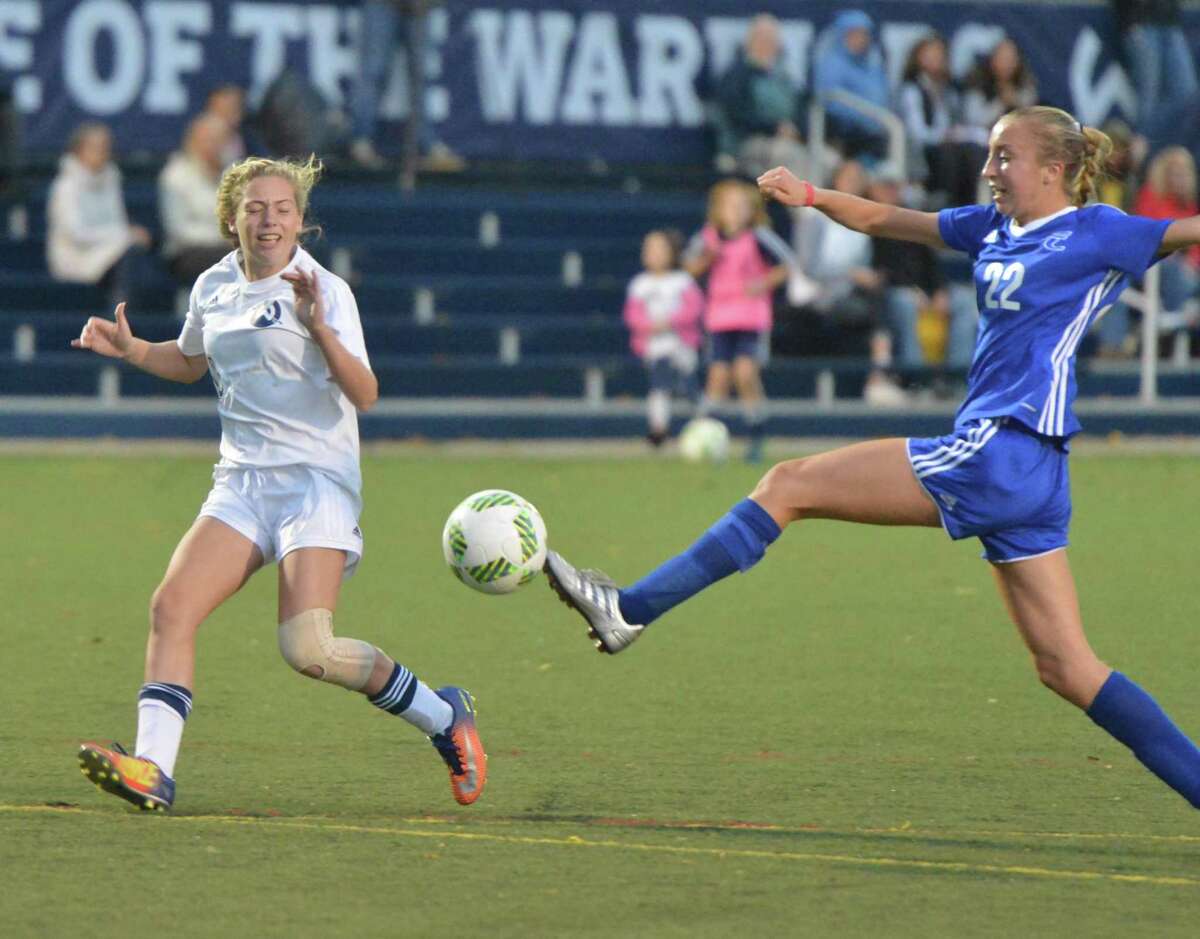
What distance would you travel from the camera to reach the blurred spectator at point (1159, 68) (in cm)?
2264

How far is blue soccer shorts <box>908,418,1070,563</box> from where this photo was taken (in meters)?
5.94

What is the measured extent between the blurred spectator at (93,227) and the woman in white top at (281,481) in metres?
12.8

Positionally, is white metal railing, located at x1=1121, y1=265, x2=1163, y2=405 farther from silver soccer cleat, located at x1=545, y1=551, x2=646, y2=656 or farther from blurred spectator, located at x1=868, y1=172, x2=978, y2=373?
silver soccer cleat, located at x1=545, y1=551, x2=646, y2=656

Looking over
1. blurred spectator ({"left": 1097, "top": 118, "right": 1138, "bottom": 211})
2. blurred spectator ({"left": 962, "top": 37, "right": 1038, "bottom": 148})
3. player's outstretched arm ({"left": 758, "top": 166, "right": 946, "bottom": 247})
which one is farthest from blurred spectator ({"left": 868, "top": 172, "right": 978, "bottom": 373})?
player's outstretched arm ({"left": 758, "top": 166, "right": 946, "bottom": 247})

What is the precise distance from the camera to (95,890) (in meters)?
5.33

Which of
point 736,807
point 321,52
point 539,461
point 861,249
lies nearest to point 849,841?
point 736,807

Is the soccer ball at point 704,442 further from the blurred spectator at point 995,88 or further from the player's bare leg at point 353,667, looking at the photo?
the player's bare leg at point 353,667

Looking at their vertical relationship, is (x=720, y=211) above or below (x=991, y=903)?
above

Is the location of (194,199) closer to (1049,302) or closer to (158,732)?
(158,732)

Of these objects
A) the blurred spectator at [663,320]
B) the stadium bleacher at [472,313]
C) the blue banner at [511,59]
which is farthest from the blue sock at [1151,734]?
the blue banner at [511,59]

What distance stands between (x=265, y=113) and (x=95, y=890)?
15.5 m

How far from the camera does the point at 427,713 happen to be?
649cm

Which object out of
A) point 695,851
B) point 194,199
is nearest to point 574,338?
point 194,199

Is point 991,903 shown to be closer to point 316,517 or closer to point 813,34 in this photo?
point 316,517
